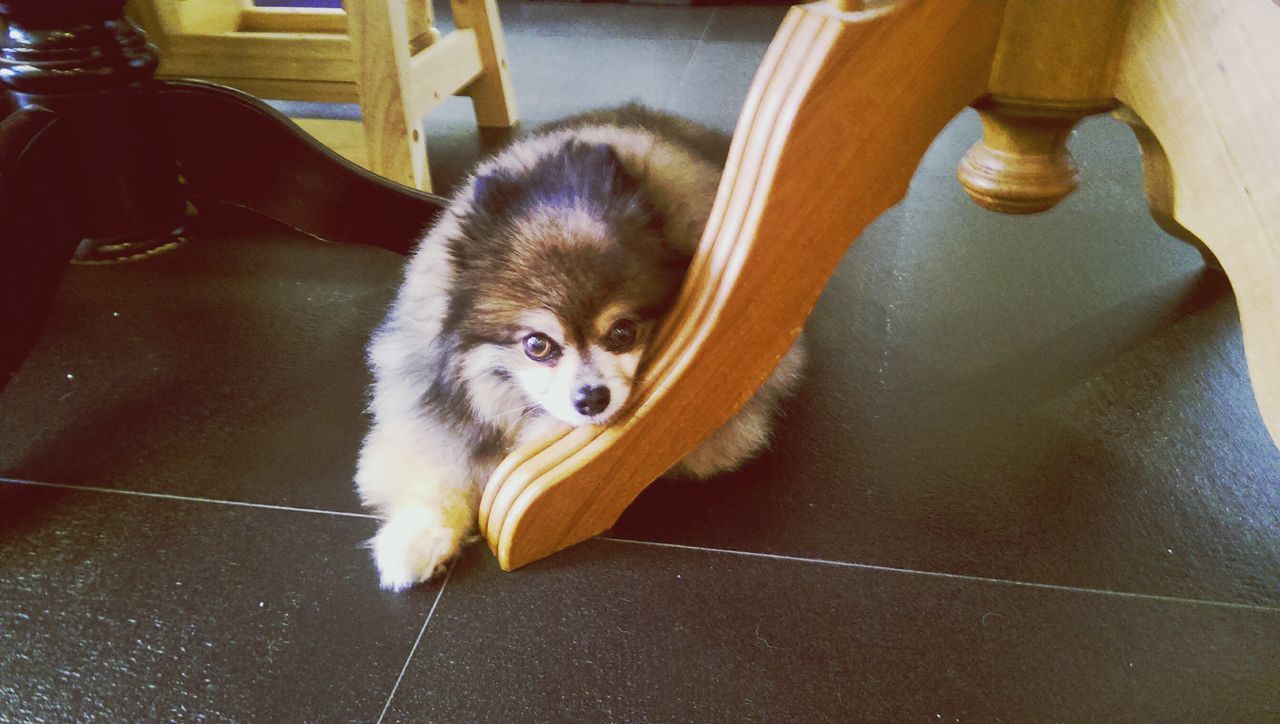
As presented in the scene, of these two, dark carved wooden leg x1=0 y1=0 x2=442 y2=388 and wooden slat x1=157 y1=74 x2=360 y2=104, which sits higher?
dark carved wooden leg x1=0 y1=0 x2=442 y2=388

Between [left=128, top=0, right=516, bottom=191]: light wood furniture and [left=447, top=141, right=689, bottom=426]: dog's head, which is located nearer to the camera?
[left=447, top=141, right=689, bottom=426]: dog's head

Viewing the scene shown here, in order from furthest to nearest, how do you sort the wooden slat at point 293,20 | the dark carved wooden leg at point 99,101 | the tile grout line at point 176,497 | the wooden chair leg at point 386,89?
the wooden slat at point 293,20 < the wooden chair leg at point 386,89 < the dark carved wooden leg at point 99,101 < the tile grout line at point 176,497

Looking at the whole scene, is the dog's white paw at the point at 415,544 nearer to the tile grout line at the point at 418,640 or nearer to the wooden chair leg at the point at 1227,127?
the tile grout line at the point at 418,640

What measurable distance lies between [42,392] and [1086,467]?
1.72m

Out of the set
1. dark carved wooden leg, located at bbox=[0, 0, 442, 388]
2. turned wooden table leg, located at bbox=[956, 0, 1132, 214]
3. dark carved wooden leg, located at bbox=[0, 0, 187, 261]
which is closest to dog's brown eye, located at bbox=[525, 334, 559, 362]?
turned wooden table leg, located at bbox=[956, 0, 1132, 214]

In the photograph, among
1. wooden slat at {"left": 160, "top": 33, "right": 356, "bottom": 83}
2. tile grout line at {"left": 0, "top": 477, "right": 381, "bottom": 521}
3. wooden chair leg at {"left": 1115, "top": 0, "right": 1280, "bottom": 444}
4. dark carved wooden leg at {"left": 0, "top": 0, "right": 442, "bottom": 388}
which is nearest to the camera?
wooden chair leg at {"left": 1115, "top": 0, "right": 1280, "bottom": 444}

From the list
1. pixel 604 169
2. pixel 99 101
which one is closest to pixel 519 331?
pixel 604 169

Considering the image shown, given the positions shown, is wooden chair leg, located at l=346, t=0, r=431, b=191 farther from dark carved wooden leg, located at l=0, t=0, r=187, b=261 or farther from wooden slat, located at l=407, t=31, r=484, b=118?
dark carved wooden leg, located at l=0, t=0, r=187, b=261

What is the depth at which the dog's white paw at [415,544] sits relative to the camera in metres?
1.13

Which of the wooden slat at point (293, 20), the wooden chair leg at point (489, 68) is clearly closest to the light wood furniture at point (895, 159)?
the wooden chair leg at point (489, 68)

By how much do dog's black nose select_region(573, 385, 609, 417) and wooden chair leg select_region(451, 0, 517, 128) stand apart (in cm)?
188

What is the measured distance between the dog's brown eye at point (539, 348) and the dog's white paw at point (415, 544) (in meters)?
0.26

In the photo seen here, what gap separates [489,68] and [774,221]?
196 centimetres

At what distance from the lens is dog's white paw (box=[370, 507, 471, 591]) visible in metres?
1.13
